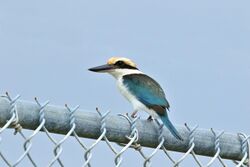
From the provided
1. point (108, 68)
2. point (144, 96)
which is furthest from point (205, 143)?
point (108, 68)

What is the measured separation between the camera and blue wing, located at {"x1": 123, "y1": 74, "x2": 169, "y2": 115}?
14.3 feet

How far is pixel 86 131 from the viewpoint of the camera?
2.91 m

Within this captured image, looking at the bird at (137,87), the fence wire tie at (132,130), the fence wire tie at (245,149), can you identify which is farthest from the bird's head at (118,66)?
the fence wire tie at (132,130)

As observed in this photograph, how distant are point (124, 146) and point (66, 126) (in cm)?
32

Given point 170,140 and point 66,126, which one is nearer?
point 66,126

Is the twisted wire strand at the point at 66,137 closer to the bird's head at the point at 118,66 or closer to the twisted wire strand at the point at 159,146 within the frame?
the twisted wire strand at the point at 159,146

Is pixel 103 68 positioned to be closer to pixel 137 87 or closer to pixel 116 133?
pixel 137 87

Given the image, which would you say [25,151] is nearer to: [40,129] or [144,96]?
[40,129]

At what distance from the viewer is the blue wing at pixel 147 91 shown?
14.3 feet

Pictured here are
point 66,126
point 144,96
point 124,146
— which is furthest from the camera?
point 144,96

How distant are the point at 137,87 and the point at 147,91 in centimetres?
21

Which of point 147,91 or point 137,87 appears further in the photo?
point 137,87

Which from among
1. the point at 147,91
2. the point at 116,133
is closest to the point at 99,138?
the point at 116,133

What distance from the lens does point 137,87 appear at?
4.76 meters
